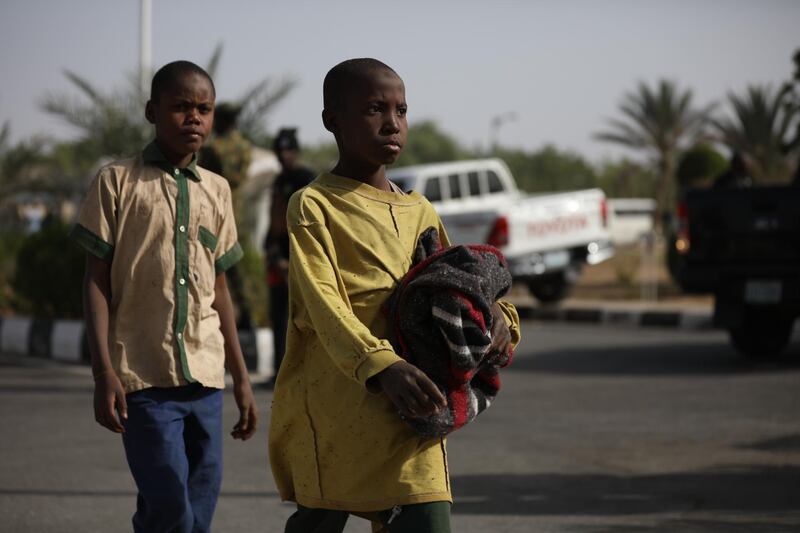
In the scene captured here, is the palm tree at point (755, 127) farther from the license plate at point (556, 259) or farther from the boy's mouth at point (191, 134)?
the boy's mouth at point (191, 134)

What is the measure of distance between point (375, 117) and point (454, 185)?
2139 centimetres

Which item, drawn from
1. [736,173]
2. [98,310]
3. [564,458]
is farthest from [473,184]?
[98,310]

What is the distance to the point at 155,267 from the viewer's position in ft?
12.9

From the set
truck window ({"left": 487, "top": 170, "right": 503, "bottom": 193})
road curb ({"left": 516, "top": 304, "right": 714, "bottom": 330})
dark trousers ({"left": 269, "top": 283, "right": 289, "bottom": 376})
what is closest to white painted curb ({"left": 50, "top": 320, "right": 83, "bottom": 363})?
dark trousers ({"left": 269, "top": 283, "right": 289, "bottom": 376})

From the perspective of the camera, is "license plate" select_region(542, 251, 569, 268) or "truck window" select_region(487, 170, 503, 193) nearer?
"license plate" select_region(542, 251, 569, 268)

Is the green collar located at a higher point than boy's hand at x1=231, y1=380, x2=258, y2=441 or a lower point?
higher

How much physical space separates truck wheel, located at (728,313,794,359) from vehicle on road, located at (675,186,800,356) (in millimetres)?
74

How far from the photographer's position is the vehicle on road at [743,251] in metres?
11.2

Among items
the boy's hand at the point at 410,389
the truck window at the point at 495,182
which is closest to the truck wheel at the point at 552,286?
the truck window at the point at 495,182

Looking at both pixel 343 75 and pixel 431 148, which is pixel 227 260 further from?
pixel 431 148

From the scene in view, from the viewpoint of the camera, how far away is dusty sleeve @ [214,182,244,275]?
4125 millimetres

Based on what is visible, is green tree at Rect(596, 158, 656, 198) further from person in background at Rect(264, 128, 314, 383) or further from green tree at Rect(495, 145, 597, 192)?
person in background at Rect(264, 128, 314, 383)

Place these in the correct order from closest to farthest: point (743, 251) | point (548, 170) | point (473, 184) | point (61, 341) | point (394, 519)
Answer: point (394, 519) < point (743, 251) < point (61, 341) < point (473, 184) < point (548, 170)

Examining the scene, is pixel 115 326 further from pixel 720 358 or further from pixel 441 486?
pixel 720 358
